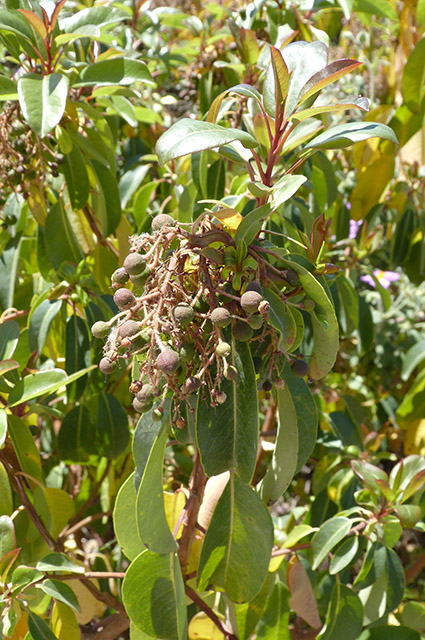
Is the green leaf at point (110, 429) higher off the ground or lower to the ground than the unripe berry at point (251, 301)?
lower

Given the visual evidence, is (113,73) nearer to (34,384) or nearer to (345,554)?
(34,384)

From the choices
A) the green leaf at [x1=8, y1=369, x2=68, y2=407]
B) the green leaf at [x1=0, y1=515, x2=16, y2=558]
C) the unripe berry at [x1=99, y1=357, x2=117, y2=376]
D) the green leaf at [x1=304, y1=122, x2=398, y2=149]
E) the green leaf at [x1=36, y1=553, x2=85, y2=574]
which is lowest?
the green leaf at [x1=36, y1=553, x2=85, y2=574]

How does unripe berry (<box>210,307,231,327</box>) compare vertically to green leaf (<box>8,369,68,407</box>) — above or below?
above

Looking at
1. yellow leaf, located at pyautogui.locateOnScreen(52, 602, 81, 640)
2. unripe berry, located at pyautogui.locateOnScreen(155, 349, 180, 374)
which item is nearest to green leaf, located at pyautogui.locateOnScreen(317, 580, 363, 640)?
yellow leaf, located at pyautogui.locateOnScreen(52, 602, 81, 640)

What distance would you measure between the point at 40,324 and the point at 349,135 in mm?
662

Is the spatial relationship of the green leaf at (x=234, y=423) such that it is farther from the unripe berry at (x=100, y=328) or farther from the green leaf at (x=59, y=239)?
the green leaf at (x=59, y=239)

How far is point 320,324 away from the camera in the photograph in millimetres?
772

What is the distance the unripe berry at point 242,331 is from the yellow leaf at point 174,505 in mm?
457

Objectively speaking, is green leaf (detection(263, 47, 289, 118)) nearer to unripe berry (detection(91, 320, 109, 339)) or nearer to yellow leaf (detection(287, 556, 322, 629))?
unripe berry (detection(91, 320, 109, 339))

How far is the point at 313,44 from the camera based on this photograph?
2.77 ft

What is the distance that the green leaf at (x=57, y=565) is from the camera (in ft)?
3.15

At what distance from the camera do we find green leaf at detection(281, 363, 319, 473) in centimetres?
90

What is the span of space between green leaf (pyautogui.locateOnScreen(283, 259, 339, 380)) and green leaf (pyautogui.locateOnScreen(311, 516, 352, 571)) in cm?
43

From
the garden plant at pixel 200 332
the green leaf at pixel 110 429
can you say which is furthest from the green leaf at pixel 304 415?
the green leaf at pixel 110 429
